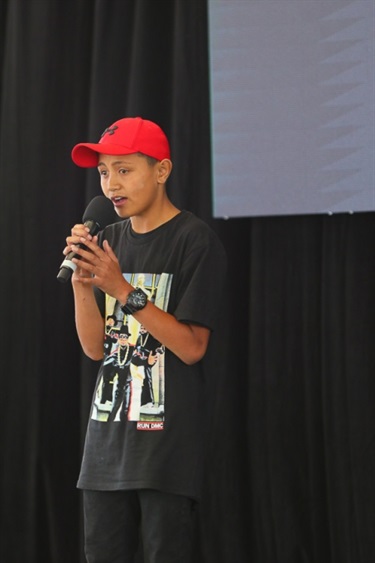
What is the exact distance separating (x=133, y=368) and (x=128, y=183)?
0.41 m

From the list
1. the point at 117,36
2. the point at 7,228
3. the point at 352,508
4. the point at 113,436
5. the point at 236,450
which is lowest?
the point at 352,508

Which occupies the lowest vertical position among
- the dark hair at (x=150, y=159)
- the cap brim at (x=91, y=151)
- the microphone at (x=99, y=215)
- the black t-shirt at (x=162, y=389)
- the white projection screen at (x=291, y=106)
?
the black t-shirt at (x=162, y=389)

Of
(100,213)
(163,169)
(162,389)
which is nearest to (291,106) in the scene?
(163,169)

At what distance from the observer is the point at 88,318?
1886 mm

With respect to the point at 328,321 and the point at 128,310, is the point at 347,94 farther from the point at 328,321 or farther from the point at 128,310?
the point at 128,310

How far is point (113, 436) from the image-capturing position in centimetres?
176

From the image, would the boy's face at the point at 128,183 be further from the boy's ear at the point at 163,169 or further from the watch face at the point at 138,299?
the watch face at the point at 138,299

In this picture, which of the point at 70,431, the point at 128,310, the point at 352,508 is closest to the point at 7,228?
the point at 70,431

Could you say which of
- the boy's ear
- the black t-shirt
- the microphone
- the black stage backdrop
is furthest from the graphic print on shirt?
the black stage backdrop

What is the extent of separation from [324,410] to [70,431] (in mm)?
897

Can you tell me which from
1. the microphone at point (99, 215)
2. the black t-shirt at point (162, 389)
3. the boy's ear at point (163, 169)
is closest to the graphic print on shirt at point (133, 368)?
the black t-shirt at point (162, 389)

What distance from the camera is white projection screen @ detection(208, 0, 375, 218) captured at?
2592 mm

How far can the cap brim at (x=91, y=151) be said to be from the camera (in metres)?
1.83

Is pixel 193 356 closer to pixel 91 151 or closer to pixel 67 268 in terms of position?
pixel 67 268
